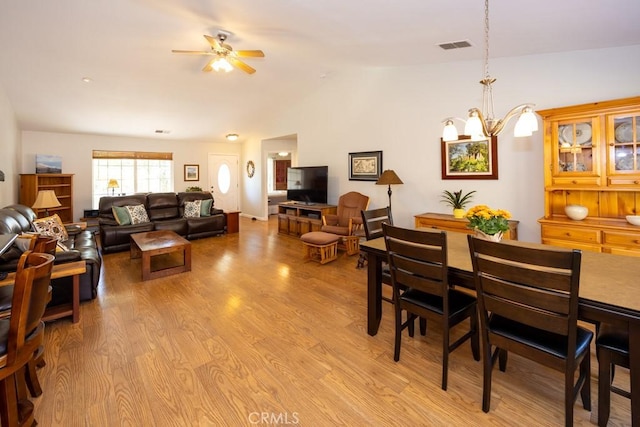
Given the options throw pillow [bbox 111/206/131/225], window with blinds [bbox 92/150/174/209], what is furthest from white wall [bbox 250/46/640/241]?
window with blinds [bbox 92/150/174/209]

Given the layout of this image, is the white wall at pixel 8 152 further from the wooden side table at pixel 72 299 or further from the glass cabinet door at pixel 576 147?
the glass cabinet door at pixel 576 147

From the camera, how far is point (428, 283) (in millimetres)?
1933

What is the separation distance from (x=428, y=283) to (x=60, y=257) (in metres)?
3.34

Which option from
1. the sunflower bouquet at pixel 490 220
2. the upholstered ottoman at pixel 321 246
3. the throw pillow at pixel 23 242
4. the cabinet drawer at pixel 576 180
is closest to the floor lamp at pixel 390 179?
the upholstered ottoman at pixel 321 246

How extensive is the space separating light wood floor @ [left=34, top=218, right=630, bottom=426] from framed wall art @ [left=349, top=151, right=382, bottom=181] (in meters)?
2.77

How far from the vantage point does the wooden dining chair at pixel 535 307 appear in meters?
1.35

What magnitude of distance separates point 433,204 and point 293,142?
5.41 m

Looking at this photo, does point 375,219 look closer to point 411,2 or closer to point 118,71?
point 411,2

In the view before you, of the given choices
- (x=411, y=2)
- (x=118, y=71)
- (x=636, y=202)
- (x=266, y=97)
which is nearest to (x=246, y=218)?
(x=266, y=97)

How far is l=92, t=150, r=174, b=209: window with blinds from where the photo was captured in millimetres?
7656

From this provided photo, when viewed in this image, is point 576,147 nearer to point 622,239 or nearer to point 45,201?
point 622,239

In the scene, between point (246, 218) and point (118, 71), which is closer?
point (118, 71)

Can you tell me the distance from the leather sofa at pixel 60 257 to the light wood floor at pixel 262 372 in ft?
0.69

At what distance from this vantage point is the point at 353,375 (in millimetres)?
2043
